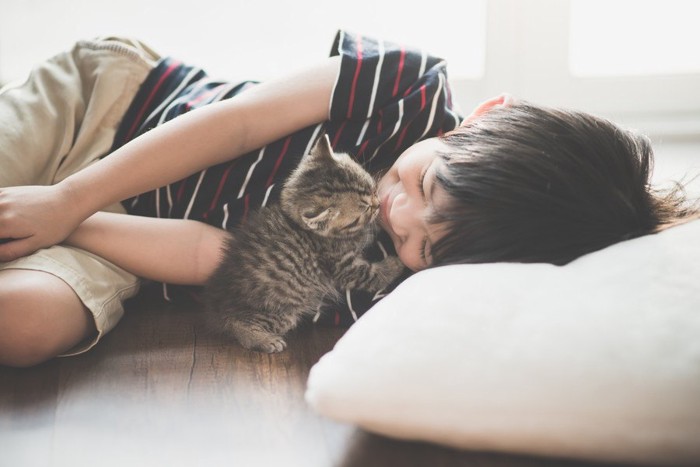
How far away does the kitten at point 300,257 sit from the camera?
1.35 meters

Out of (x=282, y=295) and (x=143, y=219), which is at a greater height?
(x=143, y=219)

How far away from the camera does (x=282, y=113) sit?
1508 millimetres

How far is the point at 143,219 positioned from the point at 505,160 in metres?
0.89

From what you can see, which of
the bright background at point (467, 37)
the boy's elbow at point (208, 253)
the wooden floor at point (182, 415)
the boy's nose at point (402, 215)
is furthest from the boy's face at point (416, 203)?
the bright background at point (467, 37)

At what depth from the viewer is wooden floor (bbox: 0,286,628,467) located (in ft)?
3.08

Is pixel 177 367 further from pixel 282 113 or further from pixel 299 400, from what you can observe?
pixel 282 113

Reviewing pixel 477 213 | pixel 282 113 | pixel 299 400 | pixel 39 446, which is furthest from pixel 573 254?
pixel 39 446

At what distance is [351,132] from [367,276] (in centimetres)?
38

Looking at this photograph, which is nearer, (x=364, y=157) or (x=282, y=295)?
(x=282, y=295)

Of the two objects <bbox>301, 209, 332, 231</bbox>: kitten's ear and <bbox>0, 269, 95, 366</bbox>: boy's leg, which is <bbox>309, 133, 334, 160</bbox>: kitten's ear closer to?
<bbox>301, 209, 332, 231</bbox>: kitten's ear

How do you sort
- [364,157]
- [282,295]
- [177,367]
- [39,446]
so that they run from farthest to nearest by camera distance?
[364,157]
[282,295]
[177,367]
[39,446]

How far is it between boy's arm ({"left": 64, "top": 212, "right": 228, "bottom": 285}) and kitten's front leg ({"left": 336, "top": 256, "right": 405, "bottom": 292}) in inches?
12.3

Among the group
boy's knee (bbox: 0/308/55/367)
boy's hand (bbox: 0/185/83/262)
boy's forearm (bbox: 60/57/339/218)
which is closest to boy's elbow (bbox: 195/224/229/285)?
boy's forearm (bbox: 60/57/339/218)

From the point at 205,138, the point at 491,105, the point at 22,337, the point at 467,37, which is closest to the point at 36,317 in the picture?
the point at 22,337
